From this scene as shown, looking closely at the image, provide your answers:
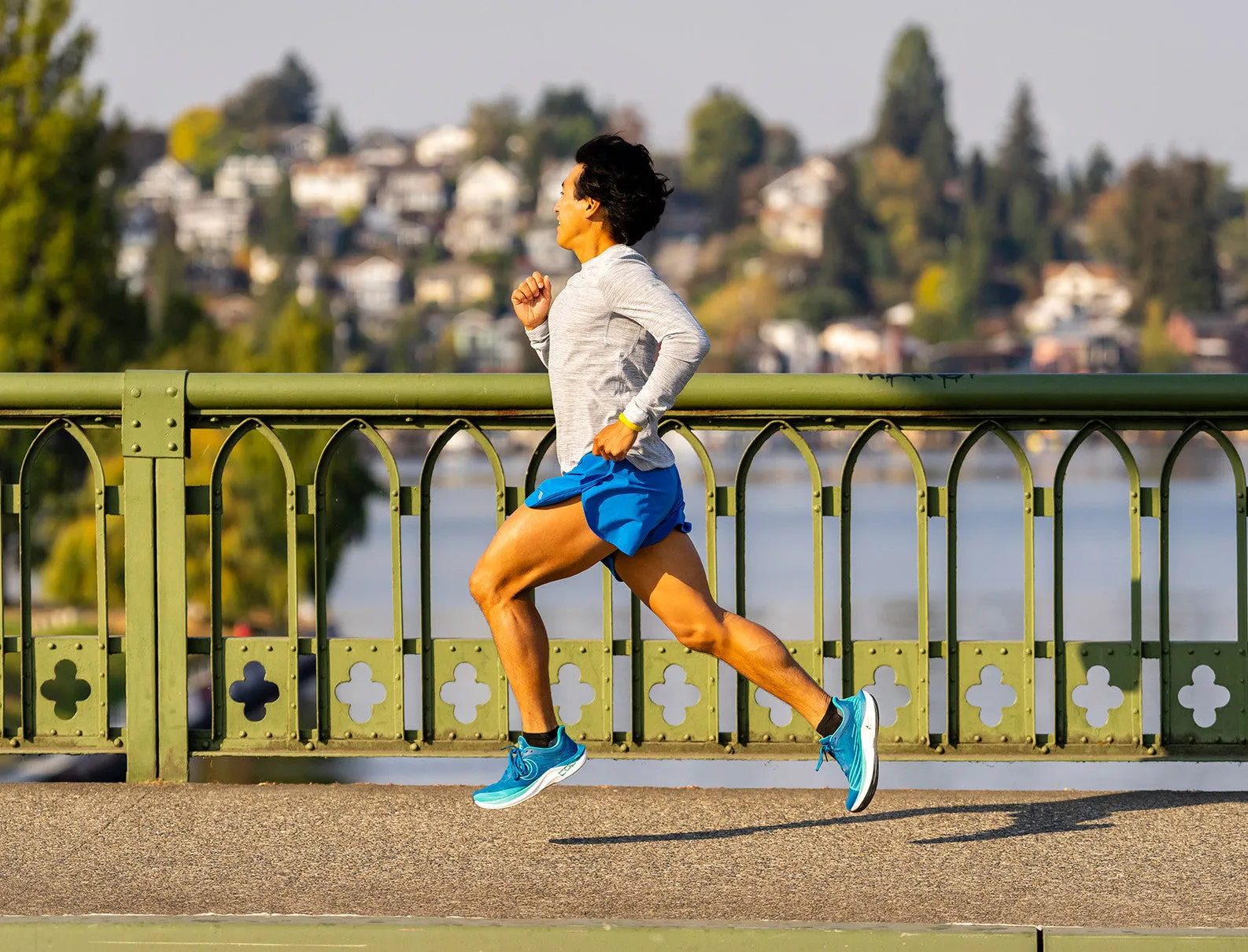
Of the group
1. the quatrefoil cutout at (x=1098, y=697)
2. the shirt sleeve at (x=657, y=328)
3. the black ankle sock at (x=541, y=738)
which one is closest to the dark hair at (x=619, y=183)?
the shirt sleeve at (x=657, y=328)

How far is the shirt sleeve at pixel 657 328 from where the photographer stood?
181 inches

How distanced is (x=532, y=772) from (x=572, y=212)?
1461 mm

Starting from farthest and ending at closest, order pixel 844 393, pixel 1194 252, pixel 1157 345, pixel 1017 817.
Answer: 1. pixel 1194 252
2. pixel 1157 345
3. pixel 844 393
4. pixel 1017 817

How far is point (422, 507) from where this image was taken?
228 inches

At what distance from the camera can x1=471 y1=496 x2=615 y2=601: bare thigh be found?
483 centimetres

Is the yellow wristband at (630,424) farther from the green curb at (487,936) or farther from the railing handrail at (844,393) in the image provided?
Answer: the green curb at (487,936)

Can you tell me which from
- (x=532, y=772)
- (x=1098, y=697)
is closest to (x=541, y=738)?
(x=532, y=772)

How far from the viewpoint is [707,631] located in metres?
4.85

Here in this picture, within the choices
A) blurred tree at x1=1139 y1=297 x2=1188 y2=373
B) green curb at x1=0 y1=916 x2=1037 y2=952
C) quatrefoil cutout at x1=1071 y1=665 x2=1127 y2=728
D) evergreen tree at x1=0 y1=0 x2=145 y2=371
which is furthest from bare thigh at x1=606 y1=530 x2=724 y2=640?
blurred tree at x1=1139 y1=297 x2=1188 y2=373

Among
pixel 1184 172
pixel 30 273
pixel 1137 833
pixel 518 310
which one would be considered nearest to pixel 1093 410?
pixel 1137 833

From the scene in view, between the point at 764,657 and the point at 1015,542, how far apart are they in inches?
3080

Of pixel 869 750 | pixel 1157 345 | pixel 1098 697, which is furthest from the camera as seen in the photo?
pixel 1157 345

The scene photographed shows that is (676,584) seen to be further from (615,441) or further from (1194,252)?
(1194,252)

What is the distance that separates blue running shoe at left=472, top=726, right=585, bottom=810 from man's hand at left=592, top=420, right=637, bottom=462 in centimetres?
83
